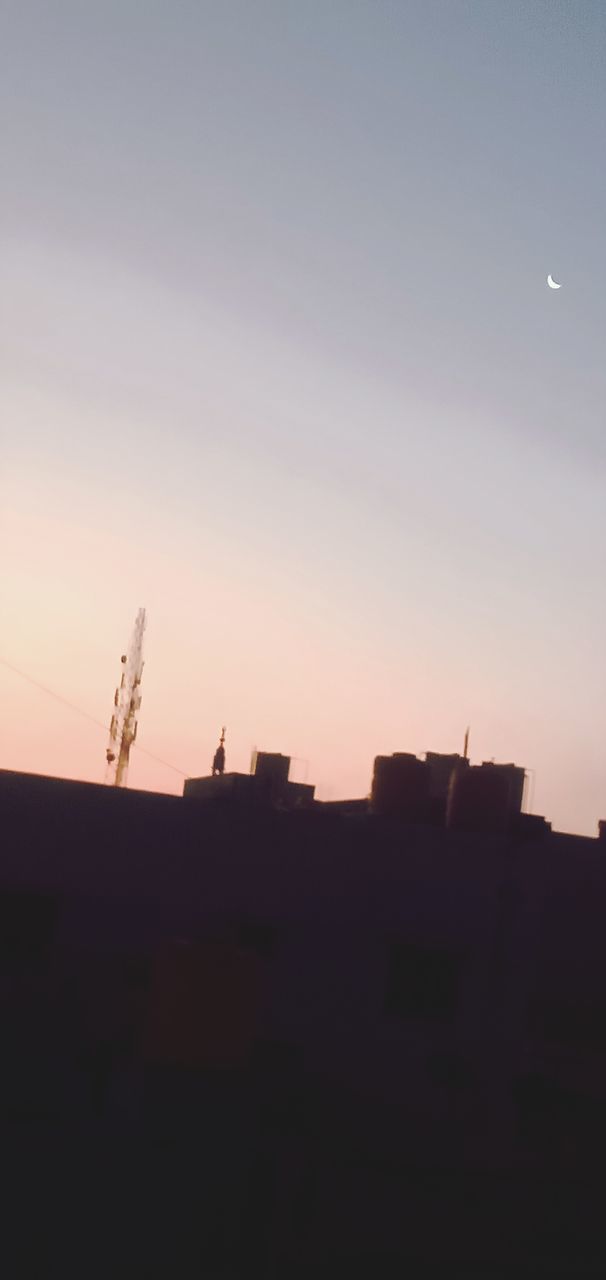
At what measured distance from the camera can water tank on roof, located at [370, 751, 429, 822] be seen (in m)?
27.8

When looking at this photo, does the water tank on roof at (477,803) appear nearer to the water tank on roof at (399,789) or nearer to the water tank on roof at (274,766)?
the water tank on roof at (399,789)

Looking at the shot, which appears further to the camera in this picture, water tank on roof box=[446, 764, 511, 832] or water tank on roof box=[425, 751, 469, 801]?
water tank on roof box=[425, 751, 469, 801]

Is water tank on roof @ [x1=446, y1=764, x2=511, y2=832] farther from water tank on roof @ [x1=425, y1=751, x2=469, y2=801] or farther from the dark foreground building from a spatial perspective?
water tank on roof @ [x1=425, y1=751, x2=469, y2=801]

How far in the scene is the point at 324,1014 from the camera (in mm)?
24000

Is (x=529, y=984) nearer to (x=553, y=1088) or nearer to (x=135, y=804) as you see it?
(x=553, y=1088)

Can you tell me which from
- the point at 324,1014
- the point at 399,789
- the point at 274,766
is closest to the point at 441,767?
the point at 274,766

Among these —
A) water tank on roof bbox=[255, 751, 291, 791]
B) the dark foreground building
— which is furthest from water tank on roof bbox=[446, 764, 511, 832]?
water tank on roof bbox=[255, 751, 291, 791]

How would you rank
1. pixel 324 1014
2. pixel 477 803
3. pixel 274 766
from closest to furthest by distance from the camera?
pixel 324 1014
pixel 477 803
pixel 274 766

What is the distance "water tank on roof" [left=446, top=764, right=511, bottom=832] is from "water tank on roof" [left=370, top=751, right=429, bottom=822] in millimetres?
670

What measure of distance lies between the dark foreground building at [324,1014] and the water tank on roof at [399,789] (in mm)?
727

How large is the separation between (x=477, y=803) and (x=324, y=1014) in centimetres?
578

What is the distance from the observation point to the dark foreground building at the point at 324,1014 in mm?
19922

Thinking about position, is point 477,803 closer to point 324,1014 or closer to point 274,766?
point 324,1014

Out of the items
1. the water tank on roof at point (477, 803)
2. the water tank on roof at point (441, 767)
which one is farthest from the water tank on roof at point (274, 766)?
the water tank on roof at point (477, 803)
